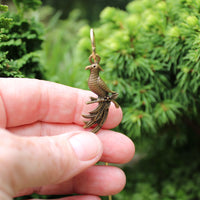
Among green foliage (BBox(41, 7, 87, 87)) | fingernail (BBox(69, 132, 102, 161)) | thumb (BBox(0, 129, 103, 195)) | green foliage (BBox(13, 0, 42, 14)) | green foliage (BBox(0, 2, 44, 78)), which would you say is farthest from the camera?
green foliage (BBox(41, 7, 87, 87))

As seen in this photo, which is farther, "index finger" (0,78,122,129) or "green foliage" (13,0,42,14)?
"green foliage" (13,0,42,14)

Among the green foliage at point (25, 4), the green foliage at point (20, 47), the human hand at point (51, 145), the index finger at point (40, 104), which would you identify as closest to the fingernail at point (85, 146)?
the human hand at point (51, 145)

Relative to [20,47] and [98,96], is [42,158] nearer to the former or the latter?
[98,96]

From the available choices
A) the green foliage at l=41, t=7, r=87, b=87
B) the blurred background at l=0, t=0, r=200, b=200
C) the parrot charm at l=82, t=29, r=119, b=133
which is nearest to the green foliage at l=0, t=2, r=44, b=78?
the blurred background at l=0, t=0, r=200, b=200

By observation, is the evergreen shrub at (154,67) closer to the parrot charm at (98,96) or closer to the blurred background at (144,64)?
the blurred background at (144,64)

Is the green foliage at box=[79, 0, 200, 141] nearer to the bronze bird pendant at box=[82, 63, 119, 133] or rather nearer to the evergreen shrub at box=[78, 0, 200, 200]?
the evergreen shrub at box=[78, 0, 200, 200]

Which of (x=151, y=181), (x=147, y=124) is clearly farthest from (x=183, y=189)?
(x=147, y=124)
